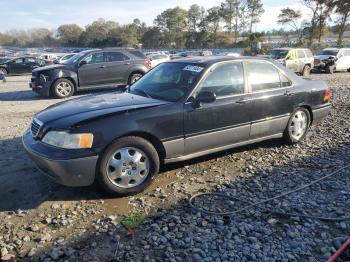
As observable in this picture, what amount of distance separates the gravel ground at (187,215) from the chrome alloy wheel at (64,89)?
271 inches

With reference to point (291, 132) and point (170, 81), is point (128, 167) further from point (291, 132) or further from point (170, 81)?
point (291, 132)

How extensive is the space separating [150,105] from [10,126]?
476 centimetres

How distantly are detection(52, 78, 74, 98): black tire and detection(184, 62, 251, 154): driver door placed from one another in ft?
28.1

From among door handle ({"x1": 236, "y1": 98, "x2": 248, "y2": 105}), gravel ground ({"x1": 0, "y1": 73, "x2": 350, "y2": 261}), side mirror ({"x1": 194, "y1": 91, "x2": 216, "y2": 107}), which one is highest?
side mirror ({"x1": 194, "y1": 91, "x2": 216, "y2": 107})

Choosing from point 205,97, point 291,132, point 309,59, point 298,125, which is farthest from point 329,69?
point 205,97

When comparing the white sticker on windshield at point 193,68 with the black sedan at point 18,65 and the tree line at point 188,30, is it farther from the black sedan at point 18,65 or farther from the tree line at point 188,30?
the tree line at point 188,30

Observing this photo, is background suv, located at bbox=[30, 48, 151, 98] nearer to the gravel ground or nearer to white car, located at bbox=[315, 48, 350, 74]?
the gravel ground

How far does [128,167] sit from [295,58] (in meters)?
17.1

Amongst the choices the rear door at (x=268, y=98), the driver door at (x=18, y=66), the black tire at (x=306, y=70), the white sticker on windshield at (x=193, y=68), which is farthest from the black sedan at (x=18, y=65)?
the rear door at (x=268, y=98)

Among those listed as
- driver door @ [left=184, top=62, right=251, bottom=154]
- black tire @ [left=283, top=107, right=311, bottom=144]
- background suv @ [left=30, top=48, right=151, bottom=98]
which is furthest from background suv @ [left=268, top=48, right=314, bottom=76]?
driver door @ [left=184, top=62, right=251, bottom=154]

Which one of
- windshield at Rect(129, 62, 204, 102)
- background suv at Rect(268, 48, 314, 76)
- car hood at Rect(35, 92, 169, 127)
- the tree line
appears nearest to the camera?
car hood at Rect(35, 92, 169, 127)

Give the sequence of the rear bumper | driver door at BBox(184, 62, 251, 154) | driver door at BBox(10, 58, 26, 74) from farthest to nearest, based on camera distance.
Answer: driver door at BBox(10, 58, 26, 74) → the rear bumper → driver door at BBox(184, 62, 251, 154)

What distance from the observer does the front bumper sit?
3889 mm

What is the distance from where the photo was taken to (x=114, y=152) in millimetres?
4137
